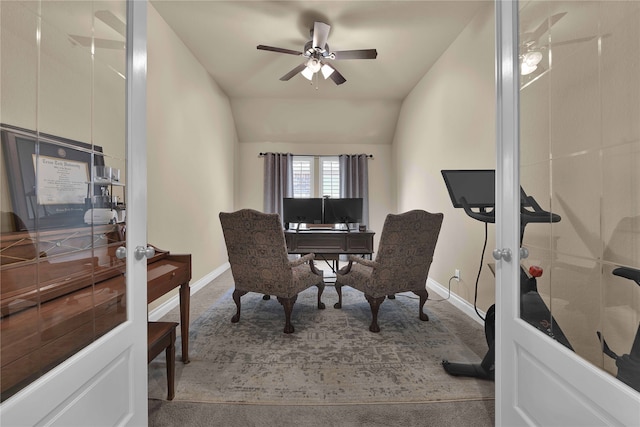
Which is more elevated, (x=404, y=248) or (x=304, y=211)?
(x=304, y=211)

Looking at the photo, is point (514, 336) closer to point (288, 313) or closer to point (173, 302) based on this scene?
point (288, 313)

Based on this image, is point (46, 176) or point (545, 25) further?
point (545, 25)

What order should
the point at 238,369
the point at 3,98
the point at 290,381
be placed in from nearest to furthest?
the point at 3,98
the point at 290,381
the point at 238,369

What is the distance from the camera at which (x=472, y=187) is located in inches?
61.3

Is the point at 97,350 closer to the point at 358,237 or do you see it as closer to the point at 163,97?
the point at 163,97

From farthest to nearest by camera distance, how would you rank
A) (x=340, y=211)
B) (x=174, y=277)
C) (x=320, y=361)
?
(x=340, y=211) < (x=320, y=361) < (x=174, y=277)

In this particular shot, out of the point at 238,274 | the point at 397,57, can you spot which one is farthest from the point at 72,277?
the point at 397,57

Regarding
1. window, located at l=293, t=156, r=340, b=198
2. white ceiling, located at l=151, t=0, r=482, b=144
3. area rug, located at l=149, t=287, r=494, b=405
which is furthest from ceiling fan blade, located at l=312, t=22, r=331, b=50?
area rug, located at l=149, t=287, r=494, b=405

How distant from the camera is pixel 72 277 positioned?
0.85 m

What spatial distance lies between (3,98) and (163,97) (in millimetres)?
2201

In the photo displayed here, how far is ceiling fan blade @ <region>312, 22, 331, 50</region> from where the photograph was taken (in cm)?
240

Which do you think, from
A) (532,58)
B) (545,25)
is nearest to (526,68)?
(532,58)

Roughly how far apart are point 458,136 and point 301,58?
213cm

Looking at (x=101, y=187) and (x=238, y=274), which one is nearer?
(x=101, y=187)
